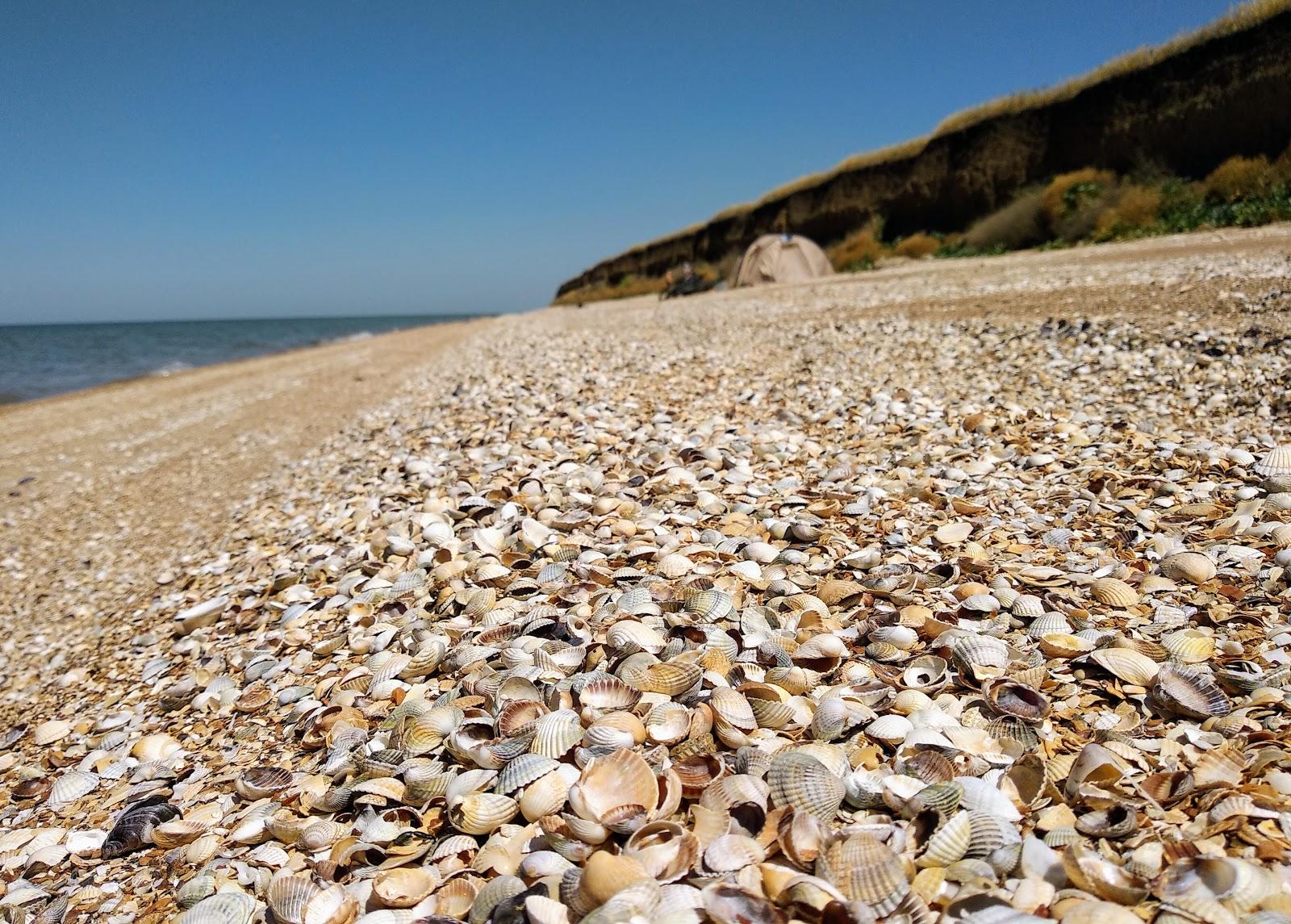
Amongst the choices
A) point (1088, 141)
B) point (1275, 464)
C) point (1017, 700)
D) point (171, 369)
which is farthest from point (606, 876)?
point (171, 369)

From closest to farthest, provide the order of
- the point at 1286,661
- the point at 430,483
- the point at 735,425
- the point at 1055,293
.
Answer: the point at 1286,661
the point at 430,483
the point at 735,425
the point at 1055,293

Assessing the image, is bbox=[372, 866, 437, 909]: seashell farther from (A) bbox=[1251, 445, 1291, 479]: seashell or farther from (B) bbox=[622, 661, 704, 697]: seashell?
(A) bbox=[1251, 445, 1291, 479]: seashell

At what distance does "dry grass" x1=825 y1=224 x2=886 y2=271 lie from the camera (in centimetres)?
2412

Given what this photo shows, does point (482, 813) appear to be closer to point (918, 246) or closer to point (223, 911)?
point (223, 911)

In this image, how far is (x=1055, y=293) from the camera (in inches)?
349

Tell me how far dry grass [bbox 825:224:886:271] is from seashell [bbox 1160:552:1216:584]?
22386mm

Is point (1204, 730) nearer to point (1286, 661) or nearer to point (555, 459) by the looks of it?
point (1286, 661)

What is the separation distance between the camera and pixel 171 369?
25297 mm

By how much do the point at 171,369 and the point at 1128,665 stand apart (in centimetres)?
2979

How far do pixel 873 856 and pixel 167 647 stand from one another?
3.53 metres

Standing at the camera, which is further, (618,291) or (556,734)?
(618,291)

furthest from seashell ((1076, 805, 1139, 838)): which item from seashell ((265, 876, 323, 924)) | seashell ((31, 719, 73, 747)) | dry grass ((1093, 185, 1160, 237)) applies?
dry grass ((1093, 185, 1160, 237))

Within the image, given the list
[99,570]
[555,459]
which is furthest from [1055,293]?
[99,570]

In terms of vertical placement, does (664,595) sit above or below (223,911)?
above
